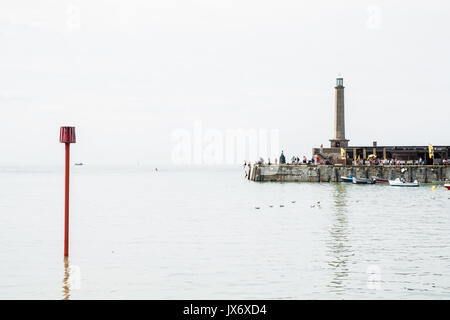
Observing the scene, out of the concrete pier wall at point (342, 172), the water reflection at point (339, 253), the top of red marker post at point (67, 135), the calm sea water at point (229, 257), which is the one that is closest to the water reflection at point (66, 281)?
the calm sea water at point (229, 257)

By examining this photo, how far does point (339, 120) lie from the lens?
109m

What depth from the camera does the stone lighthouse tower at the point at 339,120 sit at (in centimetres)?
10950

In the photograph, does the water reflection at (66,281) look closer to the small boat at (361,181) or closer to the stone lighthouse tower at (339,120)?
the small boat at (361,181)

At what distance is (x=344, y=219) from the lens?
4144cm

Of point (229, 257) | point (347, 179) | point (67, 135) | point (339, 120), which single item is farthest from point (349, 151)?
point (67, 135)

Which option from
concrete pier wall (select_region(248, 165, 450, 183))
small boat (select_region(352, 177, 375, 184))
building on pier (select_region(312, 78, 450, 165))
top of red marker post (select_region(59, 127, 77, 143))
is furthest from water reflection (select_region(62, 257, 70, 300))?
building on pier (select_region(312, 78, 450, 165))

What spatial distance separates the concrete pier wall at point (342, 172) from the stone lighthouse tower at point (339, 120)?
617cm

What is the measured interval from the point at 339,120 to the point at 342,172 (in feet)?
32.0

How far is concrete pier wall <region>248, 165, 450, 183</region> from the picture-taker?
101312 millimetres

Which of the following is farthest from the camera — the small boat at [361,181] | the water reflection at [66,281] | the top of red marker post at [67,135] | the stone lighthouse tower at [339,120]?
the stone lighthouse tower at [339,120]
